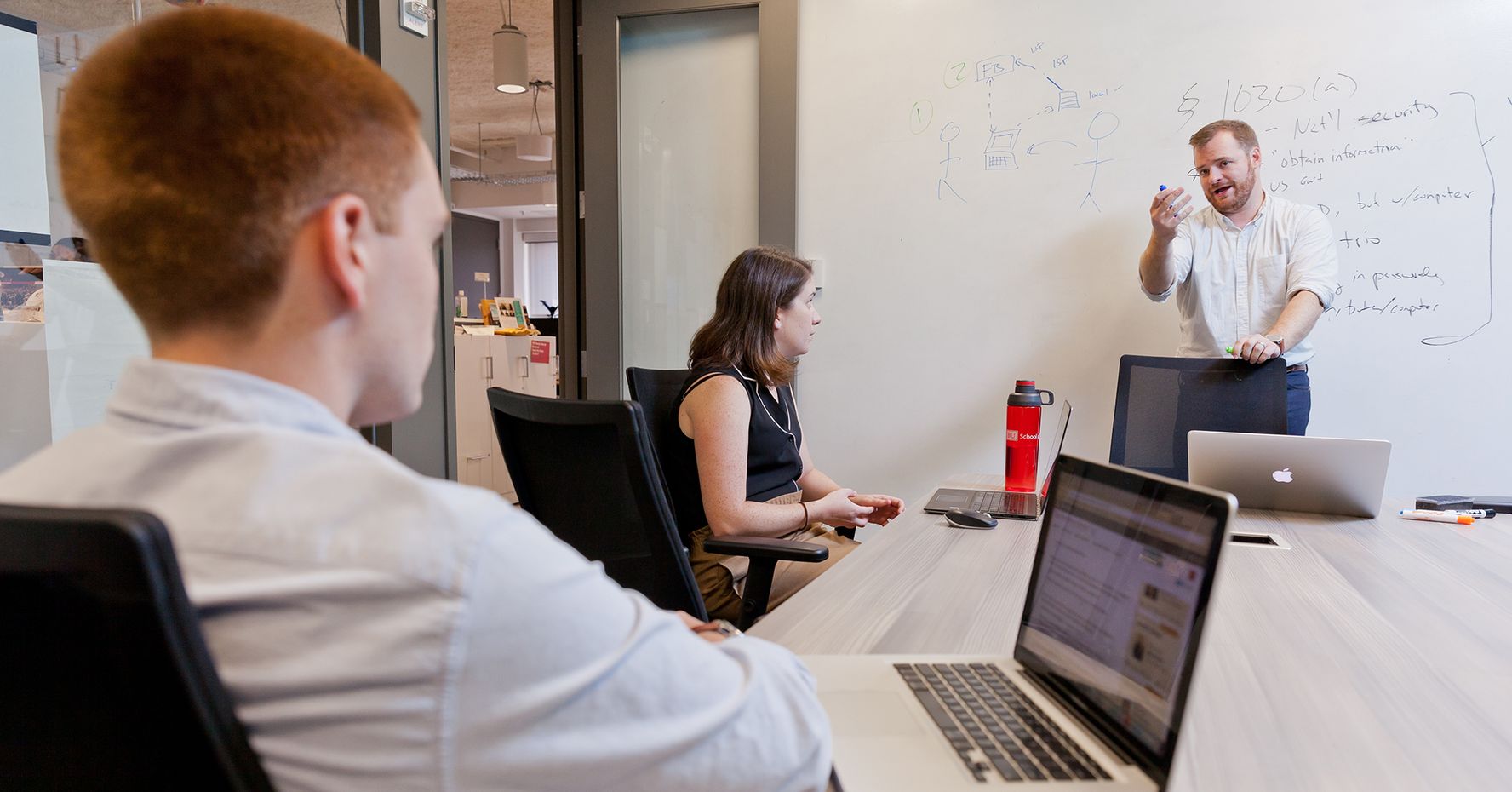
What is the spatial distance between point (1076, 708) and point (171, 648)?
0.67 m

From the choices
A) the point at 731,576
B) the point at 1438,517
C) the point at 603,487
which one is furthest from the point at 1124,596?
the point at 1438,517

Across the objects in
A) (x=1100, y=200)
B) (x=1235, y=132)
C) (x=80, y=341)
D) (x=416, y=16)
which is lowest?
(x=80, y=341)

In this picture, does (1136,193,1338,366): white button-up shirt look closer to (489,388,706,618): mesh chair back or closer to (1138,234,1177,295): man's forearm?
(1138,234,1177,295): man's forearm

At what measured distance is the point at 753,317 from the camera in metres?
2.09

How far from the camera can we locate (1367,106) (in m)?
2.87

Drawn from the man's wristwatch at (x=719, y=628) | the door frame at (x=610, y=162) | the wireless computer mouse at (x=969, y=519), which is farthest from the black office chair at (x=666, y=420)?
the door frame at (x=610, y=162)

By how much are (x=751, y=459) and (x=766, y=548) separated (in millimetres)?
384

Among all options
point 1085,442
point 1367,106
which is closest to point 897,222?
point 1085,442

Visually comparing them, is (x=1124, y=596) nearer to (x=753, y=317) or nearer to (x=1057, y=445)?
(x=1057, y=445)

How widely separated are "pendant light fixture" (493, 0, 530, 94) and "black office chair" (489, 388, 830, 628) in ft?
13.8

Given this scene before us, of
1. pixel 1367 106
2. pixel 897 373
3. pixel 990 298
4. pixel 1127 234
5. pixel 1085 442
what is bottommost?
pixel 1085 442

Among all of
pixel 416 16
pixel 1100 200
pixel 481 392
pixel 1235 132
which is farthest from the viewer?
pixel 481 392

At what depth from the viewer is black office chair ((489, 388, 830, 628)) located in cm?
130

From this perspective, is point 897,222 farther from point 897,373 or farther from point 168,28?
point 168,28
